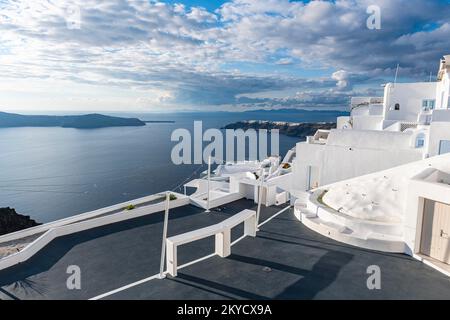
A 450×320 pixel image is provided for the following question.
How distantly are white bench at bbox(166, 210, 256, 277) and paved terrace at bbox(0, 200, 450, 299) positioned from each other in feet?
1.16

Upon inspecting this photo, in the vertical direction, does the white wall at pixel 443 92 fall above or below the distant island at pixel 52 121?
above

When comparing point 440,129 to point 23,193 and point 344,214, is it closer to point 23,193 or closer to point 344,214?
point 344,214

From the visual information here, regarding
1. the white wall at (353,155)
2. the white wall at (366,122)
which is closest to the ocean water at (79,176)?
the white wall at (366,122)

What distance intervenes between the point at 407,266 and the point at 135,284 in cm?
905

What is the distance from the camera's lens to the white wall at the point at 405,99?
27.6m

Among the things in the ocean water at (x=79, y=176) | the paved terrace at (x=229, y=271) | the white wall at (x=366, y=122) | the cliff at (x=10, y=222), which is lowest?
the ocean water at (x=79, y=176)

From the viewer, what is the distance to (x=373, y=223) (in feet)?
38.7

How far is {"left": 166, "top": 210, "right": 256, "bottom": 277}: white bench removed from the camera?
932cm

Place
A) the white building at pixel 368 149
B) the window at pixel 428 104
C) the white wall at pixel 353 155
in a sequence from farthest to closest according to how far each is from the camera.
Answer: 1. the window at pixel 428 104
2. the white wall at pixel 353 155
3. the white building at pixel 368 149

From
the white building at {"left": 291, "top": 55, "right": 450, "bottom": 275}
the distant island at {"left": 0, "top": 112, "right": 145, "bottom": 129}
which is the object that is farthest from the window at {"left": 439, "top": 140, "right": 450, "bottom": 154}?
the distant island at {"left": 0, "top": 112, "right": 145, "bottom": 129}

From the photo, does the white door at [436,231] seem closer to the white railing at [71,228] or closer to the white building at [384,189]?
the white building at [384,189]

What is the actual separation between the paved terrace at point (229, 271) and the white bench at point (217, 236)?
1.16ft

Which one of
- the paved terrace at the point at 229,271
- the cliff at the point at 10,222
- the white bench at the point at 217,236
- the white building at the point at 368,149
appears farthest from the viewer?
the cliff at the point at 10,222

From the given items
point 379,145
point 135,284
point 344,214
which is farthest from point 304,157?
point 135,284
